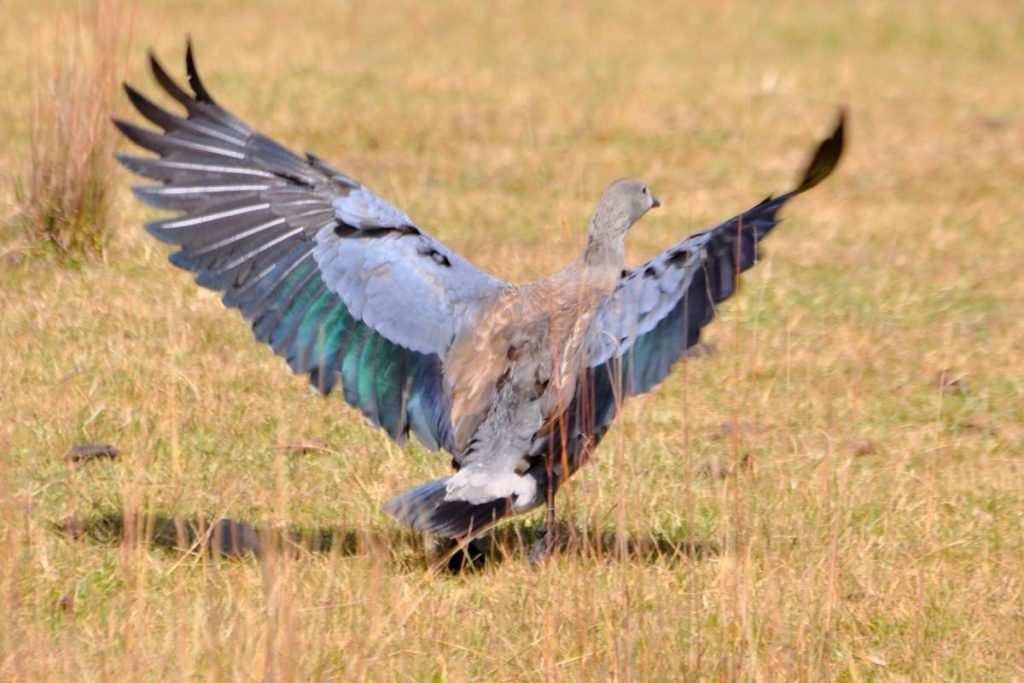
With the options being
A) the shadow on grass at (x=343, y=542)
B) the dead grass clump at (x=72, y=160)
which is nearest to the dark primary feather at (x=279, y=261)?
the shadow on grass at (x=343, y=542)

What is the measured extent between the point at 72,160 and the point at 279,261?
112 inches

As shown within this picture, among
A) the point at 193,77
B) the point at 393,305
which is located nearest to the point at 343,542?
the point at 393,305

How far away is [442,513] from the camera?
15.8 feet

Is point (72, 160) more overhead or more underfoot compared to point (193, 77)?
more overhead

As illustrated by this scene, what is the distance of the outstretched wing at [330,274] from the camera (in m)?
5.33

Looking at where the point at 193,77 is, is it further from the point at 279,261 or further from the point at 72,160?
the point at 72,160

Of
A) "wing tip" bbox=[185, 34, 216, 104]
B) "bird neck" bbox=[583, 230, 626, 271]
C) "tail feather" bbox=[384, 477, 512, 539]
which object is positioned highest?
"wing tip" bbox=[185, 34, 216, 104]

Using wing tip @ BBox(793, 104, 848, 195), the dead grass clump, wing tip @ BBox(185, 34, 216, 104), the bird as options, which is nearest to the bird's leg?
the bird

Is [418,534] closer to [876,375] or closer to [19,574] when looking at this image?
[19,574]

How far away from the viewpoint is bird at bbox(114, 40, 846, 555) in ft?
16.5

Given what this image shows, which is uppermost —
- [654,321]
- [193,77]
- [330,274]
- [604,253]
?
[193,77]

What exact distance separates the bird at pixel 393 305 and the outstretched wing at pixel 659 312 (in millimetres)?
10

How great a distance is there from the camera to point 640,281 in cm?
498

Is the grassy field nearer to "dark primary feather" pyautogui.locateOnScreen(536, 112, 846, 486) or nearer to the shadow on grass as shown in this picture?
the shadow on grass
